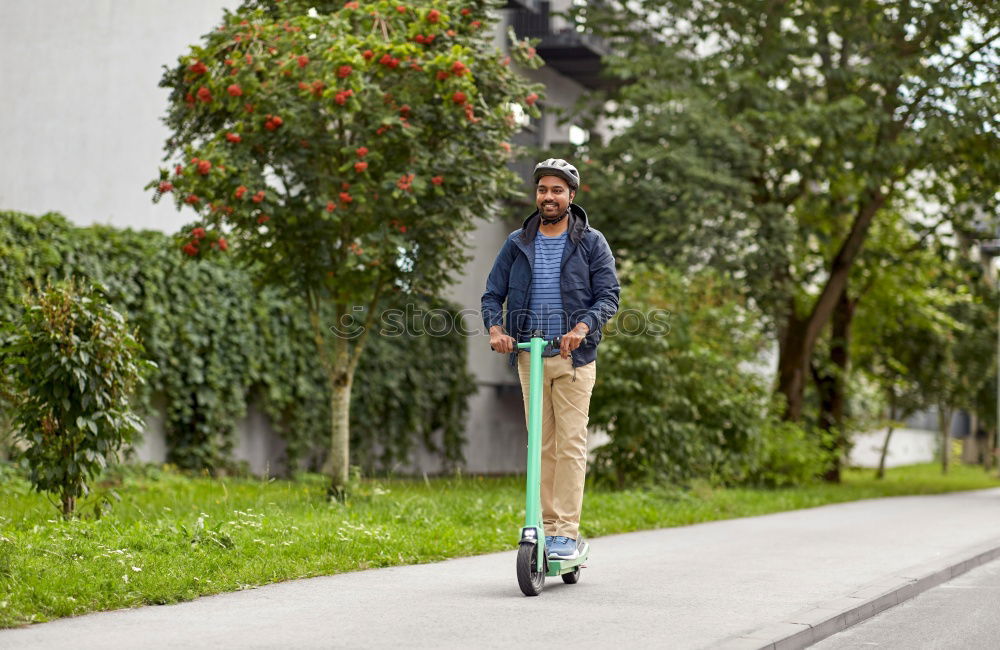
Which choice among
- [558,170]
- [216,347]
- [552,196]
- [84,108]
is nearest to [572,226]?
[552,196]

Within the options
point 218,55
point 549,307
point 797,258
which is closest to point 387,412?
point 797,258

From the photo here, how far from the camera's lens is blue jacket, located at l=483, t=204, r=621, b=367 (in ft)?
22.4

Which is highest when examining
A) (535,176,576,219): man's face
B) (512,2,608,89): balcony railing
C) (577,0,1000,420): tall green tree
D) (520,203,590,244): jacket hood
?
(512,2,608,89): balcony railing

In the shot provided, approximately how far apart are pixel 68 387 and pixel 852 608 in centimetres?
521

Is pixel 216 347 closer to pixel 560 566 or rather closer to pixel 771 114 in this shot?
pixel 771 114

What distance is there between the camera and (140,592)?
6.11 metres

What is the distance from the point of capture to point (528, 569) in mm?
6527

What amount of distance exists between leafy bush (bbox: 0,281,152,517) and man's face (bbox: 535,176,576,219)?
140 inches

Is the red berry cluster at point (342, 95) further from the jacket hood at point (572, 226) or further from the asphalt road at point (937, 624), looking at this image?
the asphalt road at point (937, 624)

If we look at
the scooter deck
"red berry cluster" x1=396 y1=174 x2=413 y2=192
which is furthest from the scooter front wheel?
"red berry cluster" x1=396 y1=174 x2=413 y2=192

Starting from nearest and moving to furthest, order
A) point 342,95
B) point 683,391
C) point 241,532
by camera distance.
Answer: point 241,532, point 342,95, point 683,391

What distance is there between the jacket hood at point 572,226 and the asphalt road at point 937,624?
7.83 ft

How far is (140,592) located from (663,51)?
15605 mm

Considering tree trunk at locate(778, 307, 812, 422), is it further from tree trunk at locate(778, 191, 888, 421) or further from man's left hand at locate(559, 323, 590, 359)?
man's left hand at locate(559, 323, 590, 359)
